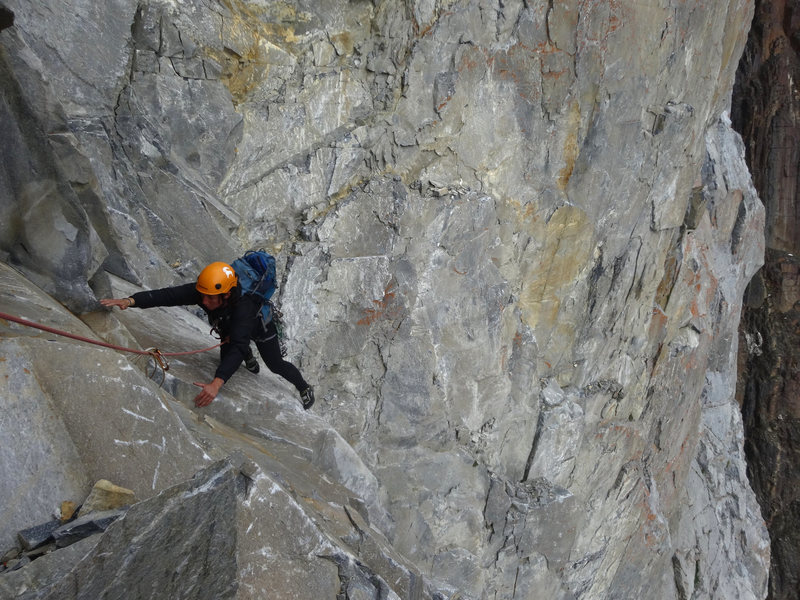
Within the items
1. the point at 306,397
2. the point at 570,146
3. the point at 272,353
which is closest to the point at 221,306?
the point at 272,353

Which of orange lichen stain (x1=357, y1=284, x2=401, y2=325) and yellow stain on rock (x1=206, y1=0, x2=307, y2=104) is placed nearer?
yellow stain on rock (x1=206, y1=0, x2=307, y2=104)

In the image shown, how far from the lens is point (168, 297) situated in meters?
5.82

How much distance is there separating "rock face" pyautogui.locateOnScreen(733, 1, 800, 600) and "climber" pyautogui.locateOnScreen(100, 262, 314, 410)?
2015cm

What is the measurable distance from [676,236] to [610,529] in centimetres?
698

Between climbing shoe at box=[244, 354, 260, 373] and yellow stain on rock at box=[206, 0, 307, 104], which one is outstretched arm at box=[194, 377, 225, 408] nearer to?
climbing shoe at box=[244, 354, 260, 373]

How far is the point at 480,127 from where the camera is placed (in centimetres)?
1072

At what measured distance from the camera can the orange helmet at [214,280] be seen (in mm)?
5680

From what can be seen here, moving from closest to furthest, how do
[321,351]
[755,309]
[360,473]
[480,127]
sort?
[360,473], [321,351], [480,127], [755,309]

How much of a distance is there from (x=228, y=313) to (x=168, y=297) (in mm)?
564

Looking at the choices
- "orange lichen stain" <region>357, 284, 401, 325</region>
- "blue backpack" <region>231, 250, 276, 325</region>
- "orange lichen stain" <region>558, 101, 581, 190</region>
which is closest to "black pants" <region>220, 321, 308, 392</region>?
"blue backpack" <region>231, 250, 276, 325</region>

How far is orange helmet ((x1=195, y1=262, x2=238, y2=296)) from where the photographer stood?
5680 mm

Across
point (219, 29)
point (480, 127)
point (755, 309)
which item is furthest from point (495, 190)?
point (755, 309)

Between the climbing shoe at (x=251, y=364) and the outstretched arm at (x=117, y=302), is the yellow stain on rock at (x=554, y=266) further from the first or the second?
the outstretched arm at (x=117, y=302)

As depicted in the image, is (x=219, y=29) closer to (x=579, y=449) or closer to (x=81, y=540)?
(x=81, y=540)
